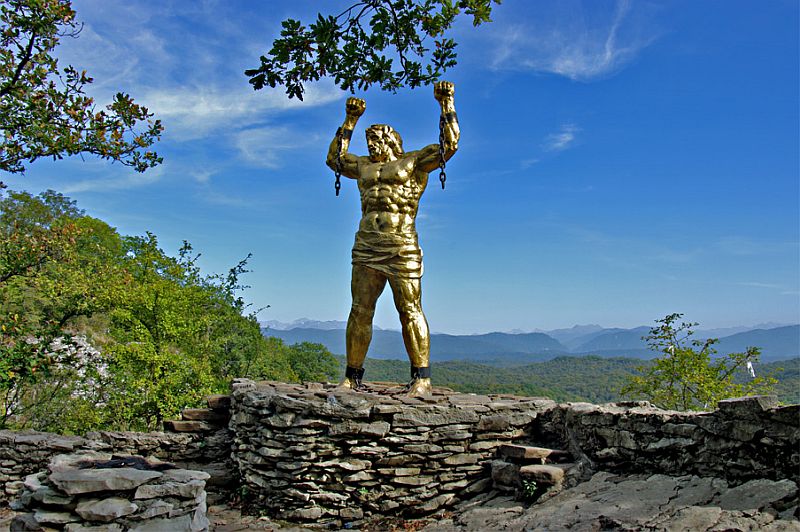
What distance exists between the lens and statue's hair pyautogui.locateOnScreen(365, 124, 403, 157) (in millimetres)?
7223

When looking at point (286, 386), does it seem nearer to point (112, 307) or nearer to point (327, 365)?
point (112, 307)

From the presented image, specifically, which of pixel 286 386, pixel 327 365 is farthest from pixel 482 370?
pixel 286 386

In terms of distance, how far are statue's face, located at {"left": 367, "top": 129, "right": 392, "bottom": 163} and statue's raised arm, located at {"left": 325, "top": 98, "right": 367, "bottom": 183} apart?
0.27 meters

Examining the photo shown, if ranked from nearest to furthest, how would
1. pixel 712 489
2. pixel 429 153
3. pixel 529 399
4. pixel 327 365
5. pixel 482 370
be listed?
pixel 712 489 < pixel 529 399 < pixel 429 153 < pixel 327 365 < pixel 482 370

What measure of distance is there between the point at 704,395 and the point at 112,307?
1174 cm

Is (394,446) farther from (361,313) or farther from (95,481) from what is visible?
(95,481)

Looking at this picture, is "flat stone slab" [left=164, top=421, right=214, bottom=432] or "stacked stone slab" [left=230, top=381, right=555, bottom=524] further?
"flat stone slab" [left=164, top=421, right=214, bottom=432]

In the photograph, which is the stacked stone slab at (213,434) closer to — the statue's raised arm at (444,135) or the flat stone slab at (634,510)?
the flat stone slab at (634,510)

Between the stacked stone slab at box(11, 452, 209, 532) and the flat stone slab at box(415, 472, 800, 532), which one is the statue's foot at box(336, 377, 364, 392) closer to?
the flat stone slab at box(415, 472, 800, 532)

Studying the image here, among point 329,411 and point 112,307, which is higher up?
point 112,307

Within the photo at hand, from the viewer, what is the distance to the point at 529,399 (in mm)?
6242

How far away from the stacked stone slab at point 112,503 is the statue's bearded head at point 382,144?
4479mm

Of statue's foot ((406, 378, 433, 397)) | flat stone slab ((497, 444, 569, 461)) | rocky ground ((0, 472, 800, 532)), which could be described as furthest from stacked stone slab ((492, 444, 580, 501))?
statue's foot ((406, 378, 433, 397))

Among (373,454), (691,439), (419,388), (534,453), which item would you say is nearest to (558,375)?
(419,388)
